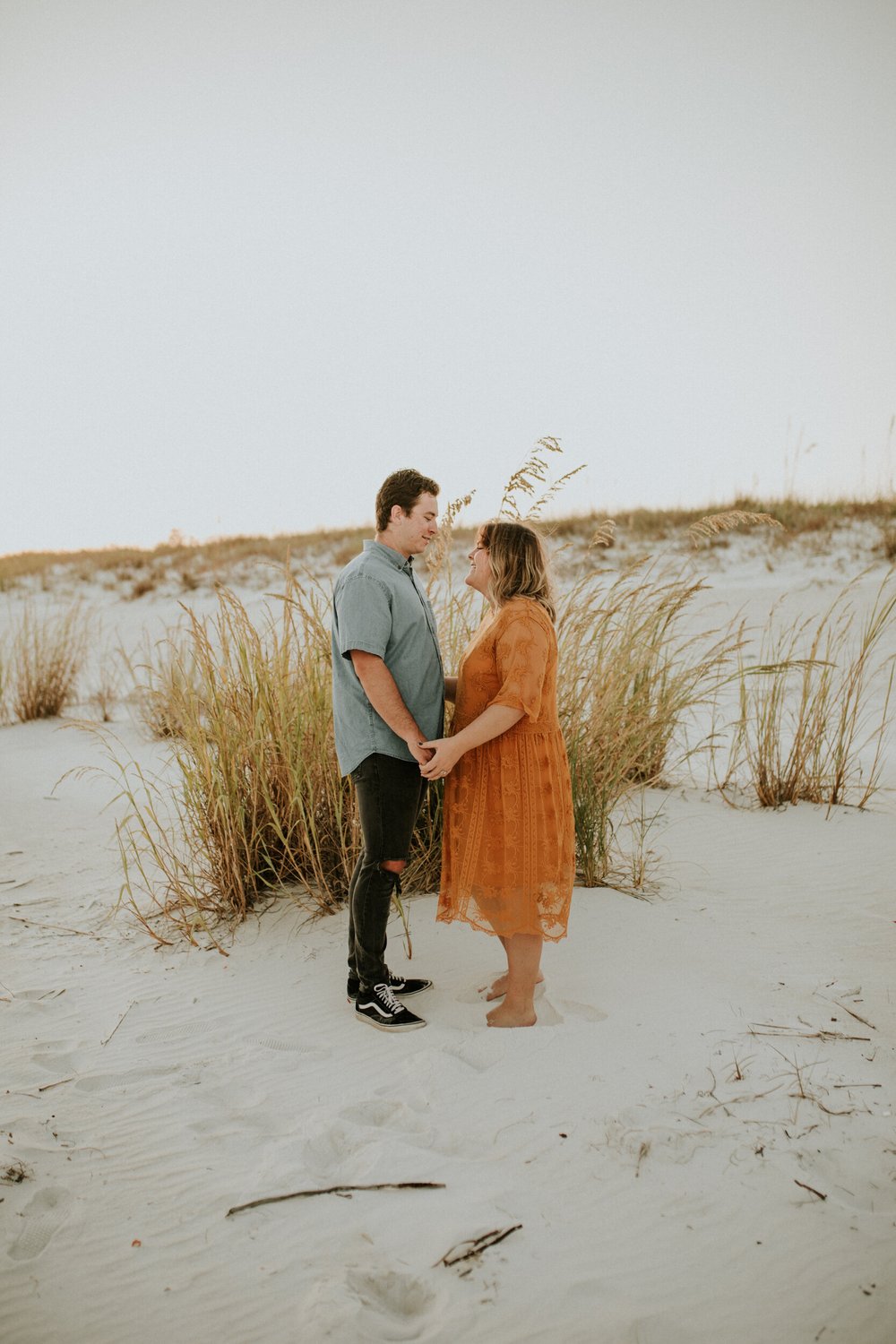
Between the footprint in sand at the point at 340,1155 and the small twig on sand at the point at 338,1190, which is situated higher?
the small twig on sand at the point at 338,1190

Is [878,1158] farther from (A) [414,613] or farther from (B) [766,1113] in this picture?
(A) [414,613]

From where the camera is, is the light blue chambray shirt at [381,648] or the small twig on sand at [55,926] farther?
the small twig on sand at [55,926]

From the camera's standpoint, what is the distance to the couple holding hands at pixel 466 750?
2482 mm

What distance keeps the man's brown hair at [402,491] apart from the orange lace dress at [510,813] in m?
0.45

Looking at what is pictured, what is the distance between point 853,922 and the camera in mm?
3406

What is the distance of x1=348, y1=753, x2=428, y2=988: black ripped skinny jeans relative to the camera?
2.58 metres

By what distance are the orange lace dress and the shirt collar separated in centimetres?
33

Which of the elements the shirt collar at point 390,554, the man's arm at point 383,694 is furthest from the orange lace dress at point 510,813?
the shirt collar at point 390,554

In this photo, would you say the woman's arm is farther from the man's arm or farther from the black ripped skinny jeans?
the black ripped skinny jeans

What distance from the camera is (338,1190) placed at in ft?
6.32

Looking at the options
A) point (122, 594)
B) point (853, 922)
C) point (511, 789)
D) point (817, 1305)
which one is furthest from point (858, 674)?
point (122, 594)

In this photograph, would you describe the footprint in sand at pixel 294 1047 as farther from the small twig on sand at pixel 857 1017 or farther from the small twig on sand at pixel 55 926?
the small twig on sand at pixel 857 1017

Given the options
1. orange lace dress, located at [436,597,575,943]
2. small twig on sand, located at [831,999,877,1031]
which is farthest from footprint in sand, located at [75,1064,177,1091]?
small twig on sand, located at [831,999,877,1031]

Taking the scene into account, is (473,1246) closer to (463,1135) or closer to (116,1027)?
(463,1135)
